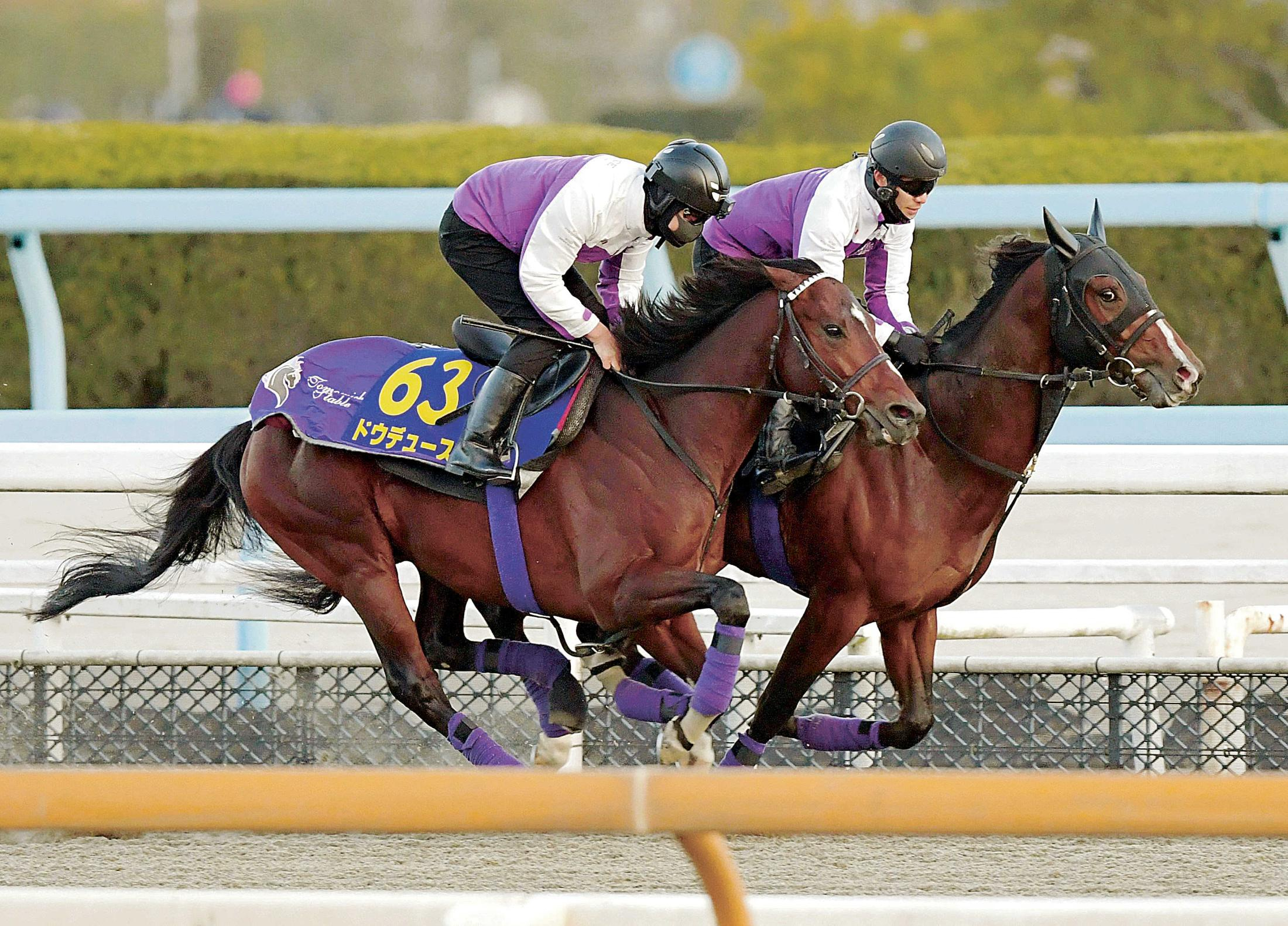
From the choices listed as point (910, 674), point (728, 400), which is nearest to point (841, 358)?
point (728, 400)

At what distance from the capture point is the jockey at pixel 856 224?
426cm

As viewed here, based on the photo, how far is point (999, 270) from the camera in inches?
174

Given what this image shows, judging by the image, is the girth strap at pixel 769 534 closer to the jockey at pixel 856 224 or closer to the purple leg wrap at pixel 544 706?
the jockey at pixel 856 224

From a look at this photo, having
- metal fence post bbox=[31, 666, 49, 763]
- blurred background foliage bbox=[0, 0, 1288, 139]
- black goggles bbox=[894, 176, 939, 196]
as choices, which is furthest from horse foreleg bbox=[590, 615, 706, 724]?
blurred background foliage bbox=[0, 0, 1288, 139]

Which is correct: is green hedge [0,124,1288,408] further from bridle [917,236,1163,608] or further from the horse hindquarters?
the horse hindquarters

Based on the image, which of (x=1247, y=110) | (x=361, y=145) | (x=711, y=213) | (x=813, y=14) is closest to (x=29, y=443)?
(x=711, y=213)

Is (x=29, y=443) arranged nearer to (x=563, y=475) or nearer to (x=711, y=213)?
(x=563, y=475)

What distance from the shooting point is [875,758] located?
191 inches

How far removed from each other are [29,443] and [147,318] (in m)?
2.61

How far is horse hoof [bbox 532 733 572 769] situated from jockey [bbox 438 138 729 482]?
0.62 metres

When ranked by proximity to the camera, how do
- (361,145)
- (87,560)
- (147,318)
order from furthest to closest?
(361,145) → (147,318) → (87,560)

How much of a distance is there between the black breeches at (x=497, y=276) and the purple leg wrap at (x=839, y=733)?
108cm

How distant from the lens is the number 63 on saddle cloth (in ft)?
13.6

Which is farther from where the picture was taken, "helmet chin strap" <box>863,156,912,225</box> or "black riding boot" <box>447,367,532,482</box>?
"helmet chin strap" <box>863,156,912,225</box>
